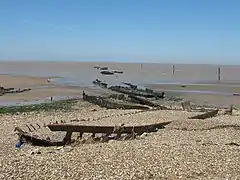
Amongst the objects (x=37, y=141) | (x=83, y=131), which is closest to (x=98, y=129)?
(x=83, y=131)

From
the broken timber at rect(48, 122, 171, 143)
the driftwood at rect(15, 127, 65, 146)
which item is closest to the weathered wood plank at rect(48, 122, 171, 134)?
the broken timber at rect(48, 122, 171, 143)

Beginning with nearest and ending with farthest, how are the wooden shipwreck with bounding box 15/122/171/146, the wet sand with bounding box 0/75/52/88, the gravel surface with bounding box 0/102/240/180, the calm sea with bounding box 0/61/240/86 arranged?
1. the gravel surface with bounding box 0/102/240/180
2. the wooden shipwreck with bounding box 15/122/171/146
3. the wet sand with bounding box 0/75/52/88
4. the calm sea with bounding box 0/61/240/86

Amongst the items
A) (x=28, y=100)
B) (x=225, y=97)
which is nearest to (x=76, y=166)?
(x=28, y=100)

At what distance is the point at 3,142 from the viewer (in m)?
15.5

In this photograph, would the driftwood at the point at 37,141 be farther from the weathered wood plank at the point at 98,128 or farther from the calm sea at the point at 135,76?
the calm sea at the point at 135,76

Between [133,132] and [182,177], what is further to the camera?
[133,132]

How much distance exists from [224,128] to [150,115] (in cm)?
600

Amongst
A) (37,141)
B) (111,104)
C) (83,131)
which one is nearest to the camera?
(37,141)

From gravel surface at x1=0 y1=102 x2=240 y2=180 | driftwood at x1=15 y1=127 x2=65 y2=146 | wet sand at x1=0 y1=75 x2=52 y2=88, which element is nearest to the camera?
gravel surface at x1=0 y1=102 x2=240 y2=180

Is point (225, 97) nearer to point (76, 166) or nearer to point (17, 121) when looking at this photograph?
point (17, 121)

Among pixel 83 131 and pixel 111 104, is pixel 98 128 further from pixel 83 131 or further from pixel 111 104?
pixel 111 104

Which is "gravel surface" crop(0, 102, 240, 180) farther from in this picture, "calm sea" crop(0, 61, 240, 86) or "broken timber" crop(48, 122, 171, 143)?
"calm sea" crop(0, 61, 240, 86)

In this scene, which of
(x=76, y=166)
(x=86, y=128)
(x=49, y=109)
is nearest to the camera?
(x=76, y=166)

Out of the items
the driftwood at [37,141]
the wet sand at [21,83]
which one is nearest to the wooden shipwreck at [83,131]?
the driftwood at [37,141]
